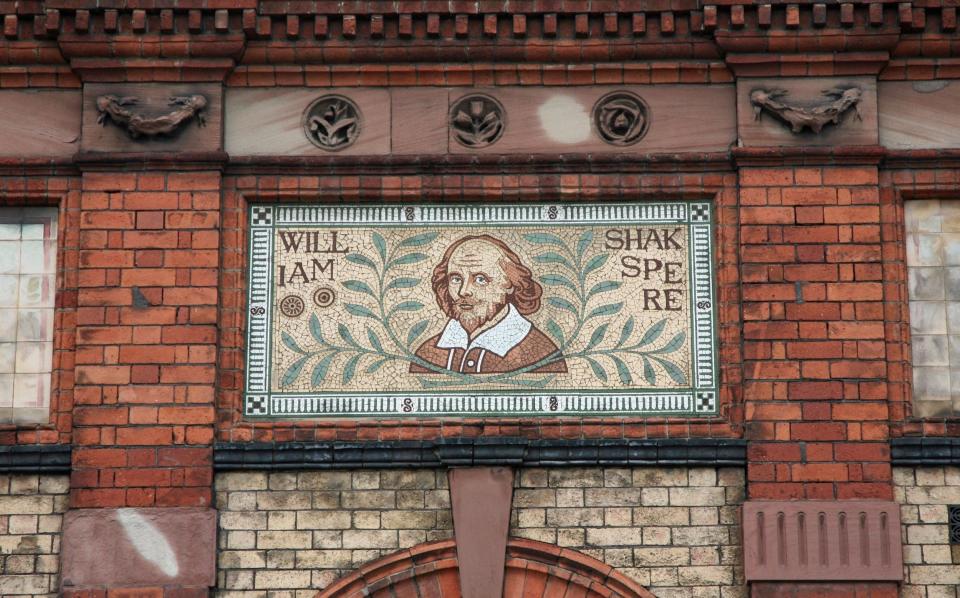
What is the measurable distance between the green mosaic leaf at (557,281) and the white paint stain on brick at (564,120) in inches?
42.0

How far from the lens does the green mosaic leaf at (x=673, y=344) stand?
44.8 feet

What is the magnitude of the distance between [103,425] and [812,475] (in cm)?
519

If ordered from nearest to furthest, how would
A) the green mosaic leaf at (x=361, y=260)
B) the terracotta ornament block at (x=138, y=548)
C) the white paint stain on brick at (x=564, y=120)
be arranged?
the terracotta ornament block at (x=138, y=548)
the green mosaic leaf at (x=361, y=260)
the white paint stain on brick at (x=564, y=120)

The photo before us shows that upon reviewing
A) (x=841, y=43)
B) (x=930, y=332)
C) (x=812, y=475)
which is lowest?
(x=812, y=475)

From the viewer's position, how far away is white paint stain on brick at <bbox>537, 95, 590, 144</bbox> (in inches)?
554

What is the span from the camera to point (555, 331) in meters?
13.8

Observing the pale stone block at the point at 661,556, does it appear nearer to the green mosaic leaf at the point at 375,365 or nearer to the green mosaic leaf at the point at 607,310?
the green mosaic leaf at the point at 607,310

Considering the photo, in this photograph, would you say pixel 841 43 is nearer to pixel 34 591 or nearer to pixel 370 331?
pixel 370 331

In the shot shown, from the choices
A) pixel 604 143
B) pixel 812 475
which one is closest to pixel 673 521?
pixel 812 475

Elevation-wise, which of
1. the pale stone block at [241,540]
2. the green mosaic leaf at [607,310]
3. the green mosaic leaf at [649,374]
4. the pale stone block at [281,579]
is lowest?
the pale stone block at [281,579]

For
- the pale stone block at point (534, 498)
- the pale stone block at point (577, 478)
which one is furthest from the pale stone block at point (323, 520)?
the pale stone block at point (577, 478)

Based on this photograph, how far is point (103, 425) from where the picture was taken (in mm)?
13359

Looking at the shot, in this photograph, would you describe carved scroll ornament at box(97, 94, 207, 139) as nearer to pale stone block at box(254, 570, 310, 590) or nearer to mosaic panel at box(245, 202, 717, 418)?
mosaic panel at box(245, 202, 717, 418)

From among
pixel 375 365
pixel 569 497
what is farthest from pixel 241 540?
pixel 569 497
